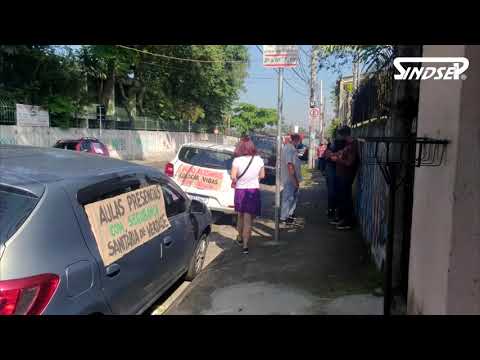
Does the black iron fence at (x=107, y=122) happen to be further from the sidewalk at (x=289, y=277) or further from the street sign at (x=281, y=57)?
the street sign at (x=281, y=57)

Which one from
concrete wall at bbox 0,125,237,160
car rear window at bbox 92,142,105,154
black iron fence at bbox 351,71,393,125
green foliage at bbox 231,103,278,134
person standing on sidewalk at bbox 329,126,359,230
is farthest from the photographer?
green foliage at bbox 231,103,278,134

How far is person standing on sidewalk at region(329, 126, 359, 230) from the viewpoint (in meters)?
6.46

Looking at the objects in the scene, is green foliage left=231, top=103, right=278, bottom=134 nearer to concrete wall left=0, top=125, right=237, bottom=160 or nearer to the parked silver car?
concrete wall left=0, top=125, right=237, bottom=160

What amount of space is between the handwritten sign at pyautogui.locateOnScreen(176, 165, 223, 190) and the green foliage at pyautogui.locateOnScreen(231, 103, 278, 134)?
55.2 m

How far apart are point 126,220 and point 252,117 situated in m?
62.1

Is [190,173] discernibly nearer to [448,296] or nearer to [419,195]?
[419,195]

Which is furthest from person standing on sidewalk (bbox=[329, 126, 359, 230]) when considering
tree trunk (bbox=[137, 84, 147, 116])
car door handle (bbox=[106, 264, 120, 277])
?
tree trunk (bbox=[137, 84, 147, 116])

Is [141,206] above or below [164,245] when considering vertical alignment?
above

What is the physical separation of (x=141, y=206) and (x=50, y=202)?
3.34 ft

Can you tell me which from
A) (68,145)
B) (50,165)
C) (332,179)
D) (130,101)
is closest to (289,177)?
(332,179)
